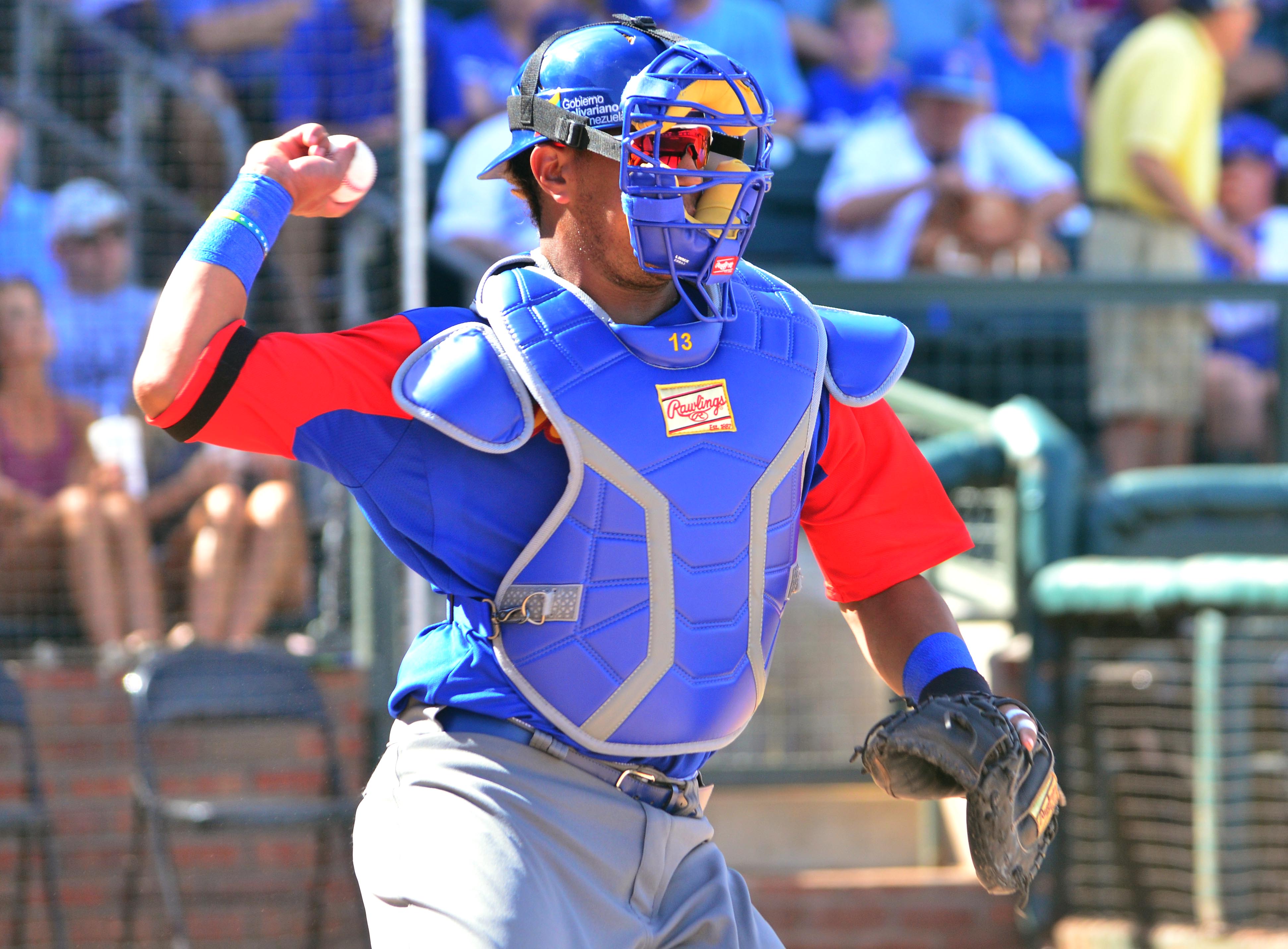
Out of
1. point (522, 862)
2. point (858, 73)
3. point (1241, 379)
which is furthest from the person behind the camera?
point (858, 73)

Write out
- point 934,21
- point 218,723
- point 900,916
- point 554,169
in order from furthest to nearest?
point 934,21, point 900,916, point 218,723, point 554,169

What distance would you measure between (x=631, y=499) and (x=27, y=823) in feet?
10.8

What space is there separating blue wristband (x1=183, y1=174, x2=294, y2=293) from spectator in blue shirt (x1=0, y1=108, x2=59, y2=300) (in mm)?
3653

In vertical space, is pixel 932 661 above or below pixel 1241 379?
above

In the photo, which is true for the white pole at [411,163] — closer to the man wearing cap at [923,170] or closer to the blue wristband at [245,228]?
the man wearing cap at [923,170]

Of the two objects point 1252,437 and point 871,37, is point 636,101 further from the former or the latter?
point 871,37

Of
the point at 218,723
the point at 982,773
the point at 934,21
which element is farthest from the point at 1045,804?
the point at 934,21

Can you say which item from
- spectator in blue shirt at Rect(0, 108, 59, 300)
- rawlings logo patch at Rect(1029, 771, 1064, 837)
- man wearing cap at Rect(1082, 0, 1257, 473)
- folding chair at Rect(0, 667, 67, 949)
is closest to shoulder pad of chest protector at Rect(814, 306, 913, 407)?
rawlings logo patch at Rect(1029, 771, 1064, 837)

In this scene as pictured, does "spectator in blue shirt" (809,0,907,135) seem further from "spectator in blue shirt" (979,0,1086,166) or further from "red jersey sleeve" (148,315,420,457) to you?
"red jersey sleeve" (148,315,420,457)

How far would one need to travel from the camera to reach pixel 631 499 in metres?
2.08

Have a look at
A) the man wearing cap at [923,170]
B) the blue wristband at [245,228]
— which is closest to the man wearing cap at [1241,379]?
the man wearing cap at [923,170]

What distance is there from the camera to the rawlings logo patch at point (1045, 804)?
2125mm

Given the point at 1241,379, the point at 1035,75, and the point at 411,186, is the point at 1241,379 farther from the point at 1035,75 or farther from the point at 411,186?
the point at 411,186

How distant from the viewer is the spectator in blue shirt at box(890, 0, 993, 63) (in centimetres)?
722
